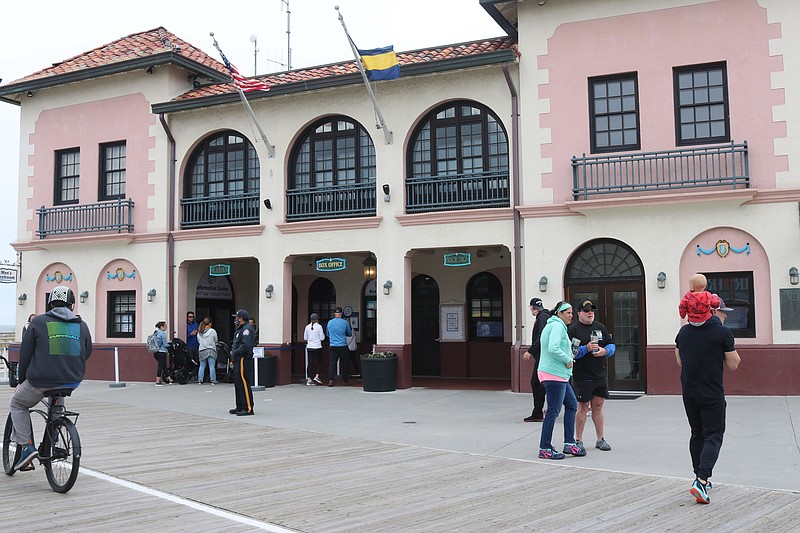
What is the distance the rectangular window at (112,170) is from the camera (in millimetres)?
21719

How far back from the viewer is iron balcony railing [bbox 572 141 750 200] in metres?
15.1

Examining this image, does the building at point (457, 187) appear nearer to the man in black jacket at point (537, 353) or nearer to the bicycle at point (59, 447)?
the man in black jacket at point (537, 353)

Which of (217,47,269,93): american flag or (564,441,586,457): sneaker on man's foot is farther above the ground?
(217,47,269,93): american flag

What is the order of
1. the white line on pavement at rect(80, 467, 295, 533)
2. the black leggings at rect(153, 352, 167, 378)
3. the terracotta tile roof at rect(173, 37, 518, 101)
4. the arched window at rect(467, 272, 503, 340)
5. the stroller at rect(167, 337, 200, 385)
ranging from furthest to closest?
1. the arched window at rect(467, 272, 503, 340)
2. the stroller at rect(167, 337, 200, 385)
3. the black leggings at rect(153, 352, 167, 378)
4. the terracotta tile roof at rect(173, 37, 518, 101)
5. the white line on pavement at rect(80, 467, 295, 533)

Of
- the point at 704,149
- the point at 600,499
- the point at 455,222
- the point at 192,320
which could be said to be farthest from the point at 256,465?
the point at 192,320

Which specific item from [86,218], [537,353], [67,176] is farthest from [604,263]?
[67,176]

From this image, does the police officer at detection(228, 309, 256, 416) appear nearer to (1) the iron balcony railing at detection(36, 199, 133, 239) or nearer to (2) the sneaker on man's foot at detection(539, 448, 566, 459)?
(2) the sneaker on man's foot at detection(539, 448, 566, 459)

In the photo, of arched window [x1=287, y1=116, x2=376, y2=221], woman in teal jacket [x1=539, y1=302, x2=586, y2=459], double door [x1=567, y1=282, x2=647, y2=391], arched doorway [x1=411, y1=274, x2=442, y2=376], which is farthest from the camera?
arched doorway [x1=411, y1=274, x2=442, y2=376]

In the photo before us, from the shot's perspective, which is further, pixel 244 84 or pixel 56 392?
pixel 244 84

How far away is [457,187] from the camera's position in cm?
1786

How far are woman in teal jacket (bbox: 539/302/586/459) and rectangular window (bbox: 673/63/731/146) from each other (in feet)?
26.6

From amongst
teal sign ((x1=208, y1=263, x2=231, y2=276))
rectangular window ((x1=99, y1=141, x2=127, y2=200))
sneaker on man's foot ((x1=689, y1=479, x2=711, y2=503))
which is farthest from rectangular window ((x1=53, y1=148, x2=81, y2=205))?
sneaker on man's foot ((x1=689, y1=479, x2=711, y2=503))

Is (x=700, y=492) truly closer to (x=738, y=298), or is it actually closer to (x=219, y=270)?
(x=738, y=298)

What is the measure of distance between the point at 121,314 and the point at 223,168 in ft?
16.4
